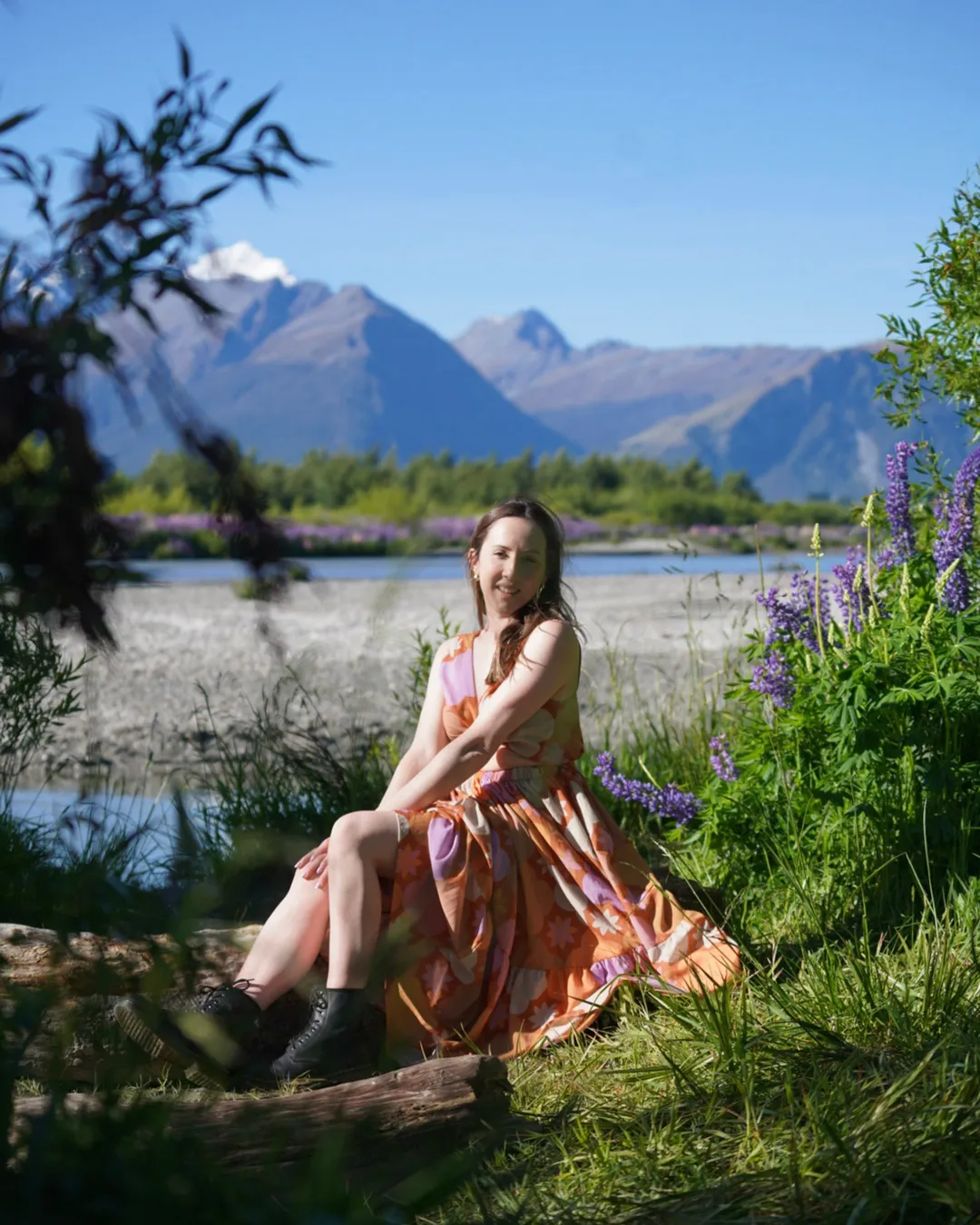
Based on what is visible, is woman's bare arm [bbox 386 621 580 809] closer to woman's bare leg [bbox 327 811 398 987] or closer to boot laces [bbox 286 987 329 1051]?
woman's bare leg [bbox 327 811 398 987]

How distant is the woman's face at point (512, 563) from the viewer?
3.43 meters

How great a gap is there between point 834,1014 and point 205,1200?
186cm

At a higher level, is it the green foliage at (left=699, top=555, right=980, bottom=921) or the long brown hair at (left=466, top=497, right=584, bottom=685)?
the long brown hair at (left=466, top=497, right=584, bottom=685)

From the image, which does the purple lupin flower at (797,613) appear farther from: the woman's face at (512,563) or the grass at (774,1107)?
the grass at (774,1107)

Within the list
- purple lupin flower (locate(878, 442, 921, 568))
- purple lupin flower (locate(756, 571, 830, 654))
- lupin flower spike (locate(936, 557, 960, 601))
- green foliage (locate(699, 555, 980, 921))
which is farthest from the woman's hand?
purple lupin flower (locate(878, 442, 921, 568))

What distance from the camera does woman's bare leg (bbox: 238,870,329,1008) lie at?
10.0 feet

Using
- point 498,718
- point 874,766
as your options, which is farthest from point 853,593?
point 498,718

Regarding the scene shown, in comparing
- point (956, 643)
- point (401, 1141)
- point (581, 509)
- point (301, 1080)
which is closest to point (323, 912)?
point (301, 1080)

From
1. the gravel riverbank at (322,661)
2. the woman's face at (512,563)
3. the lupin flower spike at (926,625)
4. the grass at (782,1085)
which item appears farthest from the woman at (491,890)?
the gravel riverbank at (322,661)

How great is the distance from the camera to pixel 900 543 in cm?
370

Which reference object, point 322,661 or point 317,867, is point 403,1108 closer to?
point 317,867

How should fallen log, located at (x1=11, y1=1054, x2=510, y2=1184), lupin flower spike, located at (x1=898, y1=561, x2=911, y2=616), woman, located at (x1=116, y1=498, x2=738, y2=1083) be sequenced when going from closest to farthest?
fallen log, located at (x1=11, y1=1054, x2=510, y2=1184), woman, located at (x1=116, y1=498, x2=738, y2=1083), lupin flower spike, located at (x1=898, y1=561, x2=911, y2=616)

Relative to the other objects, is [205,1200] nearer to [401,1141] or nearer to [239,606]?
[401,1141]

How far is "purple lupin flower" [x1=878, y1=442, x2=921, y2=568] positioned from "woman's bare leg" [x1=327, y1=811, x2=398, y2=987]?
172cm
